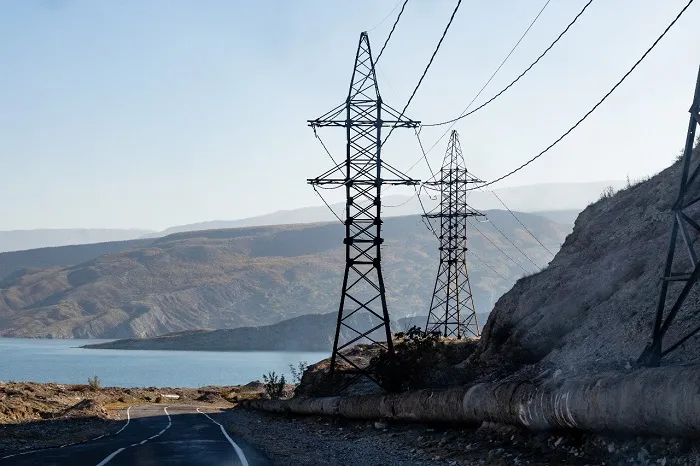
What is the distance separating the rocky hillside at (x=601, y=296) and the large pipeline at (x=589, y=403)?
1.79 metres

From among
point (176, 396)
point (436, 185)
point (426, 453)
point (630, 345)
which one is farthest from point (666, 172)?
point (176, 396)

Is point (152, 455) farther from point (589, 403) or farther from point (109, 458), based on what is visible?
point (589, 403)

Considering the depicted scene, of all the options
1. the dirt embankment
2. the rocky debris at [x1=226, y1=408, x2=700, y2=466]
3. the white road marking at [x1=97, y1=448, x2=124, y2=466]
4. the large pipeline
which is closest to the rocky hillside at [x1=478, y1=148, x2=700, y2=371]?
the large pipeline

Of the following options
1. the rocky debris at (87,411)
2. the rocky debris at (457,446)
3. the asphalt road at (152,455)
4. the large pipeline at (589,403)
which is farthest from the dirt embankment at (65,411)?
the large pipeline at (589,403)

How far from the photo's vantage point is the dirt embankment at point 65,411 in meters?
26.2

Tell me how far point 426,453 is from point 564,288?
39.0ft

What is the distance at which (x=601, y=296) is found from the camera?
2461 cm

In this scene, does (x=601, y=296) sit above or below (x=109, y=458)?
above

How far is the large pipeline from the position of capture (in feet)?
35.3

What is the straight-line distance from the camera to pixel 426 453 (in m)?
17.1

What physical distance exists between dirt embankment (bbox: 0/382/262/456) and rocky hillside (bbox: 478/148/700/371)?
1426 centimetres

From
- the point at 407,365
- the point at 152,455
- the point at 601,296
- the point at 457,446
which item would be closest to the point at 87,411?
the point at 407,365

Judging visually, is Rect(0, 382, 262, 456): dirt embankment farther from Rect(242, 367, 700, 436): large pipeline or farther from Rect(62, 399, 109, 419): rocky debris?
Rect(242, 367, 700, 436): large pipeline

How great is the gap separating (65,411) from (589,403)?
35.4m
